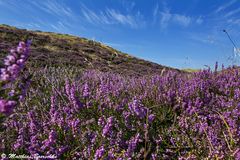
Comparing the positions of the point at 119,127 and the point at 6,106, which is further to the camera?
the point at 119,127

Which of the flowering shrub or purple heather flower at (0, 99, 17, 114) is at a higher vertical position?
the flowering shrub

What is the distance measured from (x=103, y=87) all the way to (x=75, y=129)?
1.25 meters

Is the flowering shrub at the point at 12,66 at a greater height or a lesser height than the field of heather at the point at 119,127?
greater

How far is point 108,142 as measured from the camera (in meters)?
2.43

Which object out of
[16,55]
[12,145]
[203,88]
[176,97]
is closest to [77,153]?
[12,145]

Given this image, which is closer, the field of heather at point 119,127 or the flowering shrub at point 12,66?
the flowering shrub at point 12,66

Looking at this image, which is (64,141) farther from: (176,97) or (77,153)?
(176,97)

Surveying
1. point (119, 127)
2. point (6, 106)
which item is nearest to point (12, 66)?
point (6, 106)

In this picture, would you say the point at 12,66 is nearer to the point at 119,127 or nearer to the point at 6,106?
the point at 6,106

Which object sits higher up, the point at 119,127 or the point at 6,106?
the point at 6,106

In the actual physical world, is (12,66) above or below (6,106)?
above

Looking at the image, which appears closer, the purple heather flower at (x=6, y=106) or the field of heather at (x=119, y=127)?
the purple heather flower at (x=6, y=106)

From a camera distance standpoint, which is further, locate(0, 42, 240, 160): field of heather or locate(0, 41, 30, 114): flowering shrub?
locate(0, 42, 240, 160): field of heather

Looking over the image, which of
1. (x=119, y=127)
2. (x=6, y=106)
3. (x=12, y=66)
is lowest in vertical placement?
(x=119, y=127)
